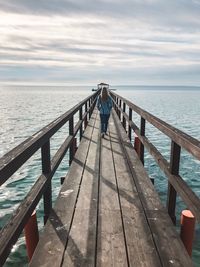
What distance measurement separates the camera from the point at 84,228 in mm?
4086

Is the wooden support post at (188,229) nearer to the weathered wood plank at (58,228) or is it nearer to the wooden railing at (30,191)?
the weathered wood plank at (58,228)

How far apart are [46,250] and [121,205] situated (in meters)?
1.63

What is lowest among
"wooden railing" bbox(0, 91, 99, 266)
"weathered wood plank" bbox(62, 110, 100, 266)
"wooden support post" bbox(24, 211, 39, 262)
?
"wooden support post" bbox(24, 211, 39, 262)

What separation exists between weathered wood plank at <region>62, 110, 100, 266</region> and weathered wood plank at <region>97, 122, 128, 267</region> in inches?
3.4

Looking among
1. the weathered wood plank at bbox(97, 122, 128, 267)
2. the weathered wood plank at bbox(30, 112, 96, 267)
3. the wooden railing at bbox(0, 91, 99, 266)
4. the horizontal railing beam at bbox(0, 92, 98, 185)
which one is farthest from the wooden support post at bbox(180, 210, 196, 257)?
the horizontal railing beam at bbox(0, 92, 98, 185)

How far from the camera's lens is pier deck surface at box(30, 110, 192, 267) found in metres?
3.42

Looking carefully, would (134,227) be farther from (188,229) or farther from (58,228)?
(58,228)

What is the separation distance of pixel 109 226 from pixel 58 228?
658 millimetres

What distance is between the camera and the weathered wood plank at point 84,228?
134 inches

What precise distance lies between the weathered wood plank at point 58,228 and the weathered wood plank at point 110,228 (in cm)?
42

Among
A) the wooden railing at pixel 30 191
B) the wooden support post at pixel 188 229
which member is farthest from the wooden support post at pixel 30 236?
the wooden support post at pixel 188 229

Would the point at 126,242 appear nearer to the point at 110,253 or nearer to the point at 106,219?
the point at 110,253

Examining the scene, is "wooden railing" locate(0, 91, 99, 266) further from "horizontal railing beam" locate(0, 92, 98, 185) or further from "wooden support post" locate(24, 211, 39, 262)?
"wooden support post" locate(24, 211, 39, 262)

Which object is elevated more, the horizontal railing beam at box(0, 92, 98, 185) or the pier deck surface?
the horizontal railing beam at box(0, 92, 98, 185)
